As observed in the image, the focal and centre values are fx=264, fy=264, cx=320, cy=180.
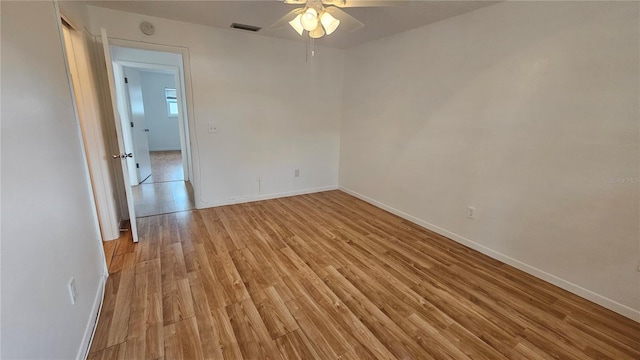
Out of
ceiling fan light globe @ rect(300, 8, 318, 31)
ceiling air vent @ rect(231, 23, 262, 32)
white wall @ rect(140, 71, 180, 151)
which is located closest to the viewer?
ceiling fan light globe @ rect(300, 8, 318, 31)

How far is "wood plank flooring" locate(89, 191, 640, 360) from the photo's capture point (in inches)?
61.6

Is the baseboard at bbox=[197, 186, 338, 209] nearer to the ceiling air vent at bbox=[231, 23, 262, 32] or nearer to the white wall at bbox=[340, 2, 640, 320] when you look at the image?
the white wall at bbox=[340, 2, 640, 320]

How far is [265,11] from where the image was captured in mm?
2654

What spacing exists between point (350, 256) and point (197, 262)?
55.4 inches

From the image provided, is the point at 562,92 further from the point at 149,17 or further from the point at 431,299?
the point at 149,17

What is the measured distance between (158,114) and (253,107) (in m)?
6.36

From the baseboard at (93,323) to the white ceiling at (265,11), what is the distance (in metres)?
2.54

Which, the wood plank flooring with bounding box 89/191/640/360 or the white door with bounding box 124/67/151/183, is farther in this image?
the white door with bounding box 124/67/151/183

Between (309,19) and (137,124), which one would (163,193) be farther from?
(309,19)

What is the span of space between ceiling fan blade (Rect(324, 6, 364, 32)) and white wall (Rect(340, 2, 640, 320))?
4.36 feet

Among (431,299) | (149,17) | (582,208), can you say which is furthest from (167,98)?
(582,208)

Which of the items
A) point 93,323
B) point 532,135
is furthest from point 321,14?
point 93,323

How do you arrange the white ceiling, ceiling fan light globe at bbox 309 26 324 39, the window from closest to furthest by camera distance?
ceiling fan light globe at bbox 309 26 324 39 → the white ceiling → the window

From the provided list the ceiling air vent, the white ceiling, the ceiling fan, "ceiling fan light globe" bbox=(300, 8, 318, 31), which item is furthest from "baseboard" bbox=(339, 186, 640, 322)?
the ceiling air vent
